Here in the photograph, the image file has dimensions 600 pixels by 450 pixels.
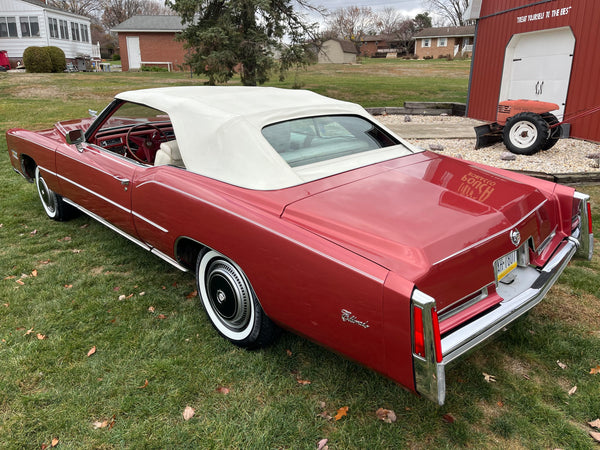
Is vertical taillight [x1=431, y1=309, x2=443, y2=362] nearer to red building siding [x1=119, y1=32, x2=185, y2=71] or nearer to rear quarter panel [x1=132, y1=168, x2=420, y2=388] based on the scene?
rear quarter panel [x1=132, y1=168, x2=420, y2=388]

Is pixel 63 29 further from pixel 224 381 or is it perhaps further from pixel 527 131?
pixel 224 381

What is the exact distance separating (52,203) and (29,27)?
33187mm

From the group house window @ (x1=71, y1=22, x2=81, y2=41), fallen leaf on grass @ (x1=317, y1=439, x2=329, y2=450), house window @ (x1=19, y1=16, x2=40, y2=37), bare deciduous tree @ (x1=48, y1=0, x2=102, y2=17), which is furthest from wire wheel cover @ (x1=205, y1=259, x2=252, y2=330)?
bare deciduous tree @ (x1=48, y1=0, x2=102, y2=17)

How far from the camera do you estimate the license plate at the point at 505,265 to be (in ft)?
7.36

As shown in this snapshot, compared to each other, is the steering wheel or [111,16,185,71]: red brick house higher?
[111,16,185,71]: red brick house

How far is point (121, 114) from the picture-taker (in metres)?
4.03

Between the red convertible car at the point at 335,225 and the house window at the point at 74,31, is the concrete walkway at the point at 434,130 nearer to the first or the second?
the red convertible car at the point at 335,225

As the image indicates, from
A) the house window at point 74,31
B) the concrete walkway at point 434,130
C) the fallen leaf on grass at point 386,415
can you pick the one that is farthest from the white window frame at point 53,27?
the fallen leaf on grass at point 386,415

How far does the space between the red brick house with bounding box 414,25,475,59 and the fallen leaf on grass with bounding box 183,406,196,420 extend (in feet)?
199

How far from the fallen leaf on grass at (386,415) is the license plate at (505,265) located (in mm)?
875

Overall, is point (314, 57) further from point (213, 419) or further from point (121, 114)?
point (213, 419)

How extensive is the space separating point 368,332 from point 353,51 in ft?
185

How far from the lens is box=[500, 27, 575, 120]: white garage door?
30.1 ft

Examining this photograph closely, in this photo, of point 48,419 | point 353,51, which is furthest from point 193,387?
point 353,51
